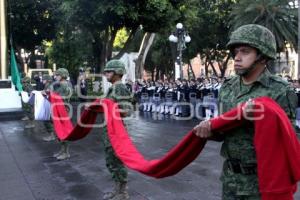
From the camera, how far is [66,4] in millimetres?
21953

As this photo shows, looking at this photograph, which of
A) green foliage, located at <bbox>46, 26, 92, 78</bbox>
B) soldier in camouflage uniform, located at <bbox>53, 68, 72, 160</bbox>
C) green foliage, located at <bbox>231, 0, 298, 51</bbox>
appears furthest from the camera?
green foliage, located at <bbox>46, 26, 92, 78</bbox>

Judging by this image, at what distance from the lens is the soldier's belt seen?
11.0 ft

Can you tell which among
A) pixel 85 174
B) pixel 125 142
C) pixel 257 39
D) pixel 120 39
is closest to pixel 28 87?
pixel 85 174

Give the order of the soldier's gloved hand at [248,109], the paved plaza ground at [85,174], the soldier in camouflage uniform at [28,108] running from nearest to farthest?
the soldier's gloved hand at [248,109] → the paved plaza ground at [85,174] → the soldier in camouflage uniform at [28,108]

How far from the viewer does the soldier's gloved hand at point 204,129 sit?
132 inches

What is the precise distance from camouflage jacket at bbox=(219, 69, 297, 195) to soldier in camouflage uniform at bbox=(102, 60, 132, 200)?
3.29m

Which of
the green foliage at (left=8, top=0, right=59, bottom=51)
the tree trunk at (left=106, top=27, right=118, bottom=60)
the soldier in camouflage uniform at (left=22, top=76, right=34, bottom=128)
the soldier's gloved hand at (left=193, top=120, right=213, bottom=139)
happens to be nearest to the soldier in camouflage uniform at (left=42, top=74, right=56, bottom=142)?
the soldier in camouflage uniform at (left=22, top=76, right=34, bottom=128)

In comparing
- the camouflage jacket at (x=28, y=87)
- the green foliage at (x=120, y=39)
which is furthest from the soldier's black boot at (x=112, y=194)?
the green foliage at (x=120, y=39)

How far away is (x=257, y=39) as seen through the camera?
3.27 metres

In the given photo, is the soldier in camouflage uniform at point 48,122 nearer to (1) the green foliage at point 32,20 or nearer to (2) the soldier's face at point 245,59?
(2) the soldier's face at point 245,59

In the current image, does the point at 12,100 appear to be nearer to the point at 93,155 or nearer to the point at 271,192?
the point at 93,155

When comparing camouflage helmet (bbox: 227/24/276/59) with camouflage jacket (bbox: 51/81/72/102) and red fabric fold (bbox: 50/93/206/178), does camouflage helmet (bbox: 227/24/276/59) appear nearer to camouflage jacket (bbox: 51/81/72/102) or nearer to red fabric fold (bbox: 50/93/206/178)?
red fabric fold (bbox: 50/93/206/178)

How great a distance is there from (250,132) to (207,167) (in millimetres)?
5666

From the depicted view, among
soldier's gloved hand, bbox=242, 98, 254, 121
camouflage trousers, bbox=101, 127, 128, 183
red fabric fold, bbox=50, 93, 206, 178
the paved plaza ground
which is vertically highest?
soldier's gloved hand, bbox=242, 98, 254, 121
